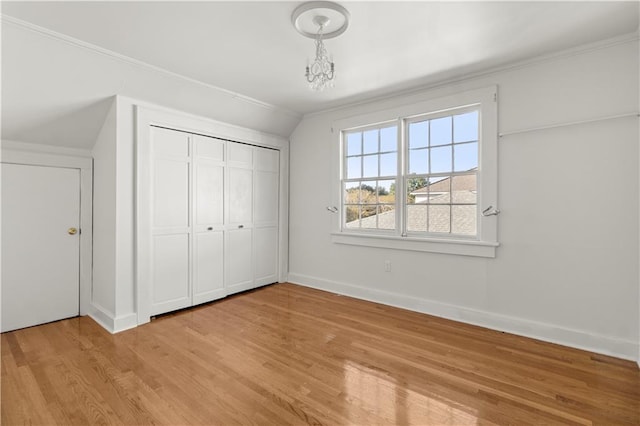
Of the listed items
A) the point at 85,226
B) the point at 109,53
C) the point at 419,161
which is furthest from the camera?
the point at 419,161

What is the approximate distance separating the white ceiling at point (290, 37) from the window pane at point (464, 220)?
1.38 metres

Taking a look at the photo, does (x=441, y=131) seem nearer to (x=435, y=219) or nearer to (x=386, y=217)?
(x=435, y=219)

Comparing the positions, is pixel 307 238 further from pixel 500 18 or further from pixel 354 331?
pixel 500 18

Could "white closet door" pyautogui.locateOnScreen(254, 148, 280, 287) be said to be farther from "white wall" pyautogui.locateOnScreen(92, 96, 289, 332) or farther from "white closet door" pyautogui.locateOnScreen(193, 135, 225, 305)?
"white wall" pyautogui.locateOnScreen(92, 96, 289, 332)

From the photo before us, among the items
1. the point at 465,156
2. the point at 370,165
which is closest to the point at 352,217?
the point at 370,165

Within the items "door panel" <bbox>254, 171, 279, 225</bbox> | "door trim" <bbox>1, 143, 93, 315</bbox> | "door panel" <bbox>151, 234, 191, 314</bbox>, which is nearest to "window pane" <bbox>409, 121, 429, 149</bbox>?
"door panel" <bbox>254, 171, 279, 225</bbox>

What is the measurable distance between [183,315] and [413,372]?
2.47m

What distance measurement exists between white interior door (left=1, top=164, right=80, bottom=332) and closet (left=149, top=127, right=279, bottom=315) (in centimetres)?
93

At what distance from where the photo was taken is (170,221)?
3.46m

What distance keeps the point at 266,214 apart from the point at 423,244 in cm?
226

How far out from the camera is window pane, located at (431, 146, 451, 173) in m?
3.41

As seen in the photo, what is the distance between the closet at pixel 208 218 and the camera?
3.38 metres

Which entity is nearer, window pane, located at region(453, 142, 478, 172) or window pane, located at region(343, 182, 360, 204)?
window pane, located at region(453, 142, 478, 172)

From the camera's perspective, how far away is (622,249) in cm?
249
